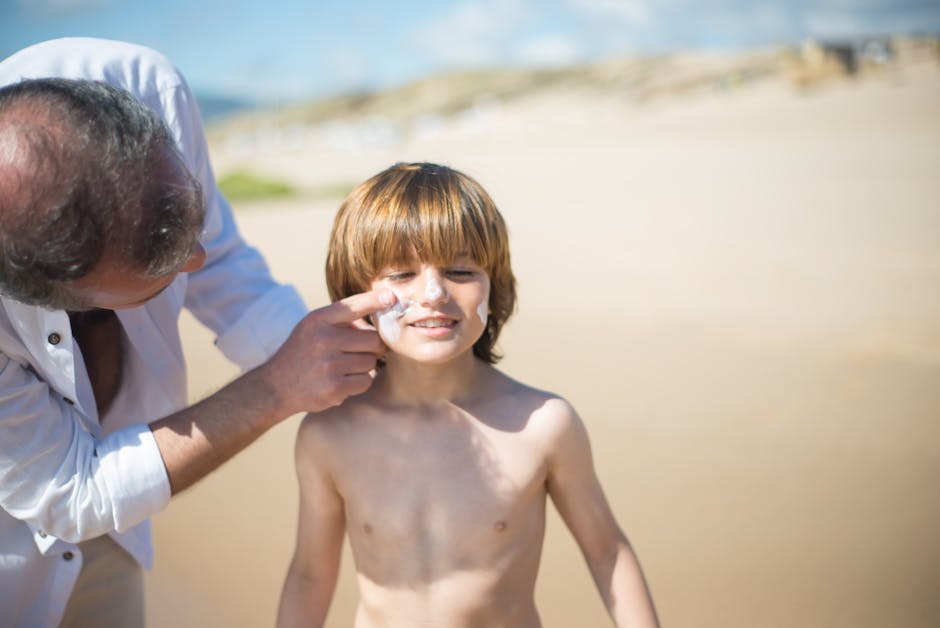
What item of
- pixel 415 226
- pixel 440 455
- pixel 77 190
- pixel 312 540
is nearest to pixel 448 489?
pixel 440 455

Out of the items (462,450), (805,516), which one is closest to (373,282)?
(462,450)

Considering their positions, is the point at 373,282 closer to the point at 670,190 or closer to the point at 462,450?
the point at 462,450

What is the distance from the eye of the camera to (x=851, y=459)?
14.0 ft

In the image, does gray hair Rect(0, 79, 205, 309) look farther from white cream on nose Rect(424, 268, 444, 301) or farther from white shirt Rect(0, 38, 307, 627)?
white cream on nose Rect(424, 268, 444, 301)

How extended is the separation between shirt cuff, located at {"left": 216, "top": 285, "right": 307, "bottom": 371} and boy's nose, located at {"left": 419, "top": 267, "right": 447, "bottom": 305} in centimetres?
78

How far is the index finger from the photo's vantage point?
1923mm

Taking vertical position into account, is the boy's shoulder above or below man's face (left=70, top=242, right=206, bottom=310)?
below

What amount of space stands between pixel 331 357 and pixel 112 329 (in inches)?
36.6

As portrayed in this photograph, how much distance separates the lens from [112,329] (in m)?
2.53

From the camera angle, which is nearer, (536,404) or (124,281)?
(124,281)

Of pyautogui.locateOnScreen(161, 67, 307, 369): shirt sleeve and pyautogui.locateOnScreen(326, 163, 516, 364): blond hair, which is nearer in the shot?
pyautogui.locateOnScreen(326, 163, 516, 364): blond hair

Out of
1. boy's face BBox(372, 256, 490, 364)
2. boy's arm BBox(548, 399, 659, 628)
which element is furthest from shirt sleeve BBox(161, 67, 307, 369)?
boy's arm BBox(548, 399, 659, 628)

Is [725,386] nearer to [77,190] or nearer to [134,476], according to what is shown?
[134,476]

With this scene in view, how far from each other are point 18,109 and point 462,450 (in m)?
1.20
